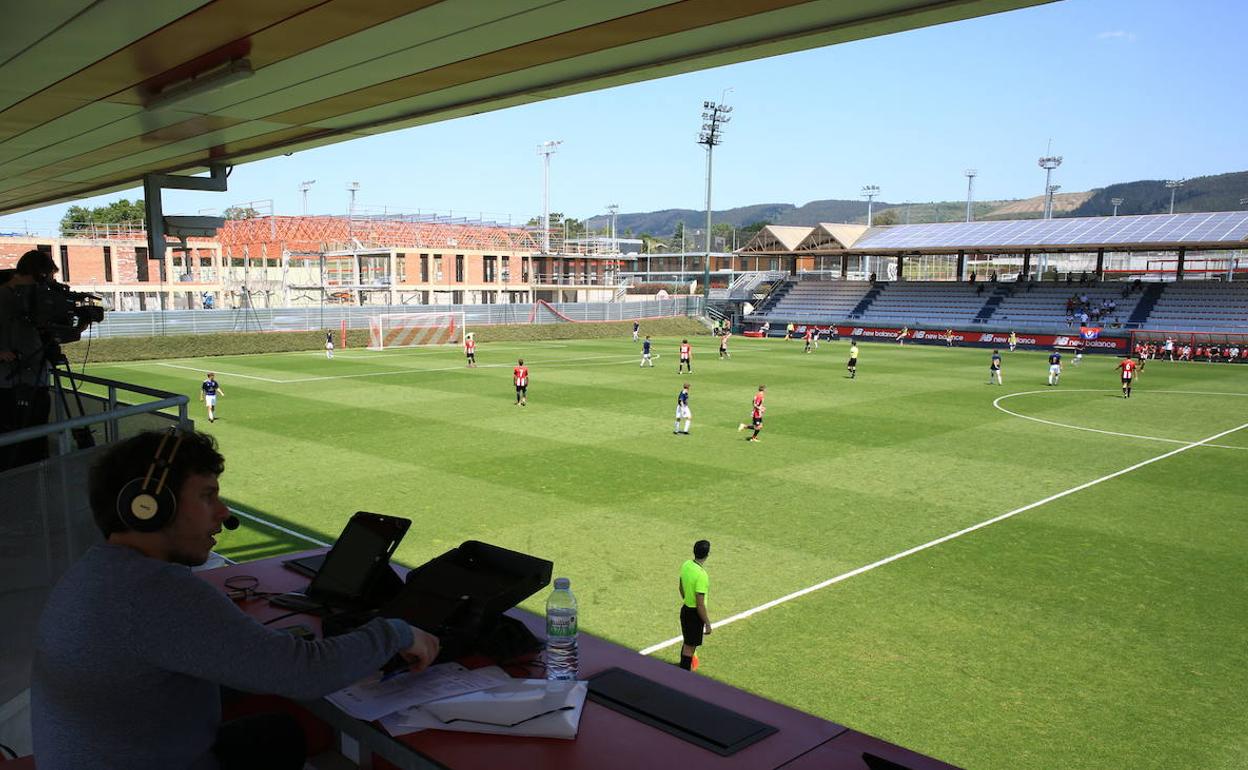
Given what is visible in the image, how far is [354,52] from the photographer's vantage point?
4727mm

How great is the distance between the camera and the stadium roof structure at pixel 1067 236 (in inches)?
1866

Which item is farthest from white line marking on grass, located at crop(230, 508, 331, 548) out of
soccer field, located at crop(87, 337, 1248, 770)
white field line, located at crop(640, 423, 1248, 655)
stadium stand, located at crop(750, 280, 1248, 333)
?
stadium stand, located at crop(750, 280, 1248, 333)

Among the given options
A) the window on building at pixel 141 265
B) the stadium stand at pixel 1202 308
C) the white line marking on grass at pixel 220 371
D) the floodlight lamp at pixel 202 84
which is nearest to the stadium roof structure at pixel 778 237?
the stadium stand at pixel 1202 308

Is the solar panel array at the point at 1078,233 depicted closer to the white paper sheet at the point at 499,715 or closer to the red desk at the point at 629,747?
the red desk at the point at 629,747

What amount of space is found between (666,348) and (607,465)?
3315 cm

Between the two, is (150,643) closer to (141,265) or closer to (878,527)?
(878,527)

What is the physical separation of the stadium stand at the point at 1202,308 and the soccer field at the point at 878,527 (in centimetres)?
2254

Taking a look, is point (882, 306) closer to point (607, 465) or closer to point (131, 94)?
point (607, 465)

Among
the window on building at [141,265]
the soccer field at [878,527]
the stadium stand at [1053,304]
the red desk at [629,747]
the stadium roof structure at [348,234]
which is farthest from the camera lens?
the stadium roof structure at [348,234]

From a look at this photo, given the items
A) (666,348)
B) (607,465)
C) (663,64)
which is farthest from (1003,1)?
(666,348)

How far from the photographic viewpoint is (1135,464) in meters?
18.1

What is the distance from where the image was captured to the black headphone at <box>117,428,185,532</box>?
7.80ft

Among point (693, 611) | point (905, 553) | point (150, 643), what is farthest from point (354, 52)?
point (905, 553)

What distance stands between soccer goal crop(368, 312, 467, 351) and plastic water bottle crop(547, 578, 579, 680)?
4506 cm
